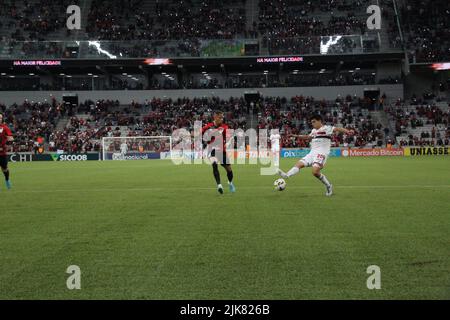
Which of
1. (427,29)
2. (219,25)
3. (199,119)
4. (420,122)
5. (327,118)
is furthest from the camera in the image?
(219,25)

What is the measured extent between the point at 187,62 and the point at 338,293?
5510 cm

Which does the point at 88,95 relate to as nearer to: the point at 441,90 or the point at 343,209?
the point at 441,90

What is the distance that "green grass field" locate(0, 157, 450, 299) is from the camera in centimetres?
544

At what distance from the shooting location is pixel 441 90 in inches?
2416

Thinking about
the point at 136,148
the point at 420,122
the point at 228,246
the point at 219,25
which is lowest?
the point at 228,246

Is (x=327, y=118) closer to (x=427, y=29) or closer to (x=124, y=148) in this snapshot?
(x=427, y=29)

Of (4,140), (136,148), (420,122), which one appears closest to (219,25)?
(136,148)

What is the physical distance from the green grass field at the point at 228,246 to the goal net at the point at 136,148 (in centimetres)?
3639

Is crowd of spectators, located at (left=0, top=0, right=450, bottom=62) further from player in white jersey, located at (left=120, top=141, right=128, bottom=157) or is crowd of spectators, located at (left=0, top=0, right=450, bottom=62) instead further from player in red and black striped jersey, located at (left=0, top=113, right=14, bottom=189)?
player in red and black striped jersey, located at (left=0, top=113, right=14, bottom=189)

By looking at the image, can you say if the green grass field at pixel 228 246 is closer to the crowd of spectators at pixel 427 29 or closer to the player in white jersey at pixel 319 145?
the player in white jersey at pixel 319 145

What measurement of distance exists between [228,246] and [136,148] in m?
44.3

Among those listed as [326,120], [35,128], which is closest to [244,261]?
[326,120]

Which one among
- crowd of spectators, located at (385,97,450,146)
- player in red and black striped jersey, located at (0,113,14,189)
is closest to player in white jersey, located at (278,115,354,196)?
player in red and black striped jersey, located at (0,113,14,189)

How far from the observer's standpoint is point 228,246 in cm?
767
